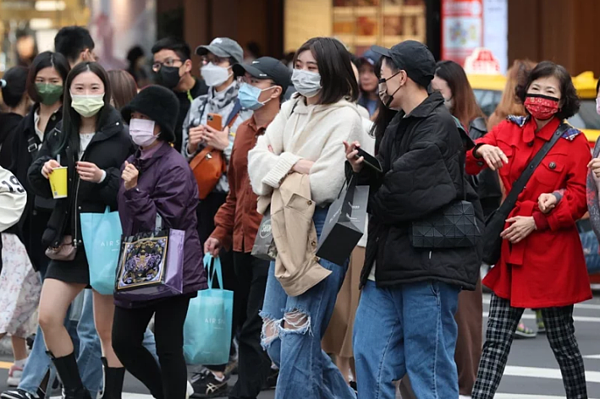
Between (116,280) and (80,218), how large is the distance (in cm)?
64

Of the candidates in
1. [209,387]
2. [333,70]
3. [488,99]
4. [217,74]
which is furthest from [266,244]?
[488,99]

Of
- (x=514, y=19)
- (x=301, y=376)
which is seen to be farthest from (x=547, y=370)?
(x=514, y=19)

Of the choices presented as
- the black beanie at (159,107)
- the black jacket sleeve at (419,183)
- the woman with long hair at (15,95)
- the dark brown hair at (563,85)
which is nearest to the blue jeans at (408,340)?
the black jacket sleeve at (419,183)

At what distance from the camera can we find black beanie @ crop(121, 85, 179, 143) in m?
7.18

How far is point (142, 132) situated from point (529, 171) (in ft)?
6.90

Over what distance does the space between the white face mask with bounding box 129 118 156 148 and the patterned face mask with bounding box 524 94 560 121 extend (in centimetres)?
205

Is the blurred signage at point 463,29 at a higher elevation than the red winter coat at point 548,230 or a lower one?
higher

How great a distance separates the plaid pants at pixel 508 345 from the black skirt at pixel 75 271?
229cm

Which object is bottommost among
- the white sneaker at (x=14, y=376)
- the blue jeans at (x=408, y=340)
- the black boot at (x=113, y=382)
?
the white sneaker at (x=14, y=376)

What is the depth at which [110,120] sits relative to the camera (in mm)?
7676

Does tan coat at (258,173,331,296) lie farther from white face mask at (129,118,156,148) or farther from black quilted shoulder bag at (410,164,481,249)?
white face mask at (129,118,156,148)

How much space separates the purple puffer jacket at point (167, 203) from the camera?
6.92 metres

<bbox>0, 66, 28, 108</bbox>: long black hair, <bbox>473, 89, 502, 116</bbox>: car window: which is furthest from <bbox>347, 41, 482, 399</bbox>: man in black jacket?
<bbox>473, 89, 502, 116</bbox>: car window

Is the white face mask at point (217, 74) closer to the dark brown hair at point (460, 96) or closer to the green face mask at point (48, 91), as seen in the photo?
the green face mask at point (48, 91)
